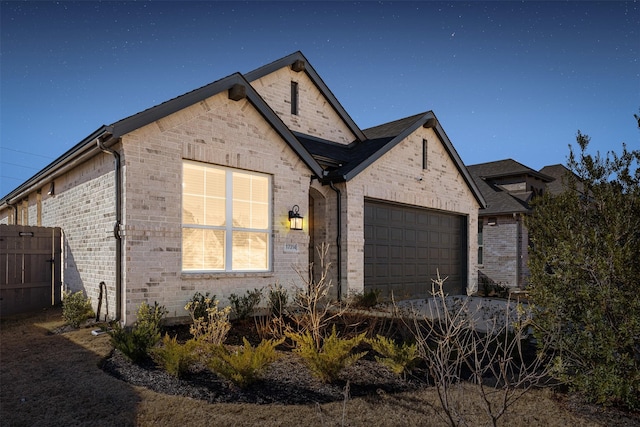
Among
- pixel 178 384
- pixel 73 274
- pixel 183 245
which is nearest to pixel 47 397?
pixel 178 384

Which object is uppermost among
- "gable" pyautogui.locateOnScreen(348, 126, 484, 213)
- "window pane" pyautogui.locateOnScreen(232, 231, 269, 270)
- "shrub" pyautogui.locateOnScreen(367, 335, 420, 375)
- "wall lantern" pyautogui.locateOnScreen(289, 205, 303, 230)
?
"gable" pyautogui.locateOnScreen(348, 126, 484, 213)

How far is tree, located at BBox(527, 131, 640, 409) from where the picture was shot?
4.45 m

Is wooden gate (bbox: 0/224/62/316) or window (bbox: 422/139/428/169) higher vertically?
window (bbox: 422/139/428/169)

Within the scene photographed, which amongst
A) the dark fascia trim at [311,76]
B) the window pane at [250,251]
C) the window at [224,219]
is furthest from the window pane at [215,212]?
the dark fascia trim at [311,76]

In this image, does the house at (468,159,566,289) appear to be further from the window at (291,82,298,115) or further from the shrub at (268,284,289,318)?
the shrub at (268,284,289,318)

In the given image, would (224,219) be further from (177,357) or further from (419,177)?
(419,177)

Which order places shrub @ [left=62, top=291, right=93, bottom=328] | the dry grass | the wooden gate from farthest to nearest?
the wooden gate → shrub @ [left=62, top=291, right=93, bottom=328] → the dry grass

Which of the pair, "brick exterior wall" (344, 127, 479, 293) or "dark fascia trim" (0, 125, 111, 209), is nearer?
"dark fascia trim" (0, 125, 111, 209)

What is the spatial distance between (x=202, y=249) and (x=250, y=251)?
116cm

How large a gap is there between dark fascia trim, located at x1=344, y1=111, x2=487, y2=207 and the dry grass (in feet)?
23.8

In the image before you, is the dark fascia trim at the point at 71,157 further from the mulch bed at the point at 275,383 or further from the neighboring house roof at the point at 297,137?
the mulch bed at the point at 275,383

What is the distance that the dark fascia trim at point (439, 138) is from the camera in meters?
11.6

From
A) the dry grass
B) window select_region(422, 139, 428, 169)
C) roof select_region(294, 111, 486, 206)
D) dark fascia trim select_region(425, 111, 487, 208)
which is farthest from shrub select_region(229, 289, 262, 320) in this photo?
dark fascia trim select_region(425, 111, 487, 208)

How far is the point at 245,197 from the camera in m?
9.36
